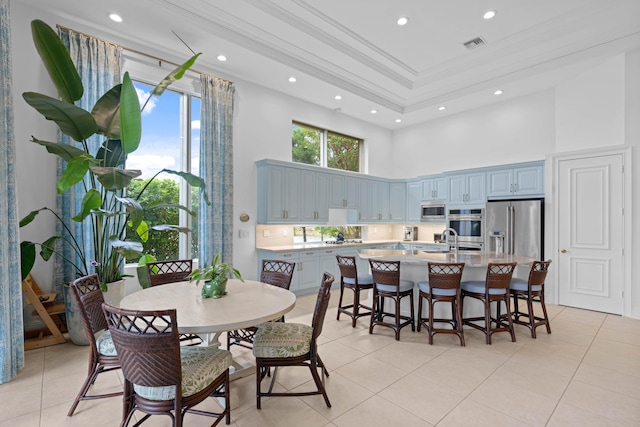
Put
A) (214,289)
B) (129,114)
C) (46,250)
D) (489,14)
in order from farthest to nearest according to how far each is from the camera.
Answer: (489,14) < (46,250) < (129,114) < (214,289)

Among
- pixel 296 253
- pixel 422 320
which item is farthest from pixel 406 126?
pixel 422 320

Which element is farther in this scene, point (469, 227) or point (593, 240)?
point (469, 227)

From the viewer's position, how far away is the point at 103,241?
11.8 feet

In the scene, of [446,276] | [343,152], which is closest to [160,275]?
[446,276]

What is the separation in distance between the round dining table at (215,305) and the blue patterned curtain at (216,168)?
1942 millimetres

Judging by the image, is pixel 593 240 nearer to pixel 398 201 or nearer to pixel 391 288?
pixel 391 288

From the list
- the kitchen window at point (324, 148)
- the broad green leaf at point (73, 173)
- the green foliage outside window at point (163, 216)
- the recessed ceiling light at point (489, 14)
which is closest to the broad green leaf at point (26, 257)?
the broad green leaf at point (73, 173)

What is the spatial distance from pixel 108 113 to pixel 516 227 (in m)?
6.40

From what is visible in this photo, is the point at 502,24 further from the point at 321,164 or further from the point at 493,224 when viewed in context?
the point at 321,164

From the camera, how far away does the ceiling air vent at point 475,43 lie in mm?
4741

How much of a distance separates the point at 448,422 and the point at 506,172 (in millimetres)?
5191

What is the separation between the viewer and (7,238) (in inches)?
110

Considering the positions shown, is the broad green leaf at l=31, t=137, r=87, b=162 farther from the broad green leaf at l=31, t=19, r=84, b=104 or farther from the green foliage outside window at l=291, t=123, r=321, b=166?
the green foliage outside window at l=291, t=123, r=321, b=166

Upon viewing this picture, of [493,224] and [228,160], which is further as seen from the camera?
[493,224]
